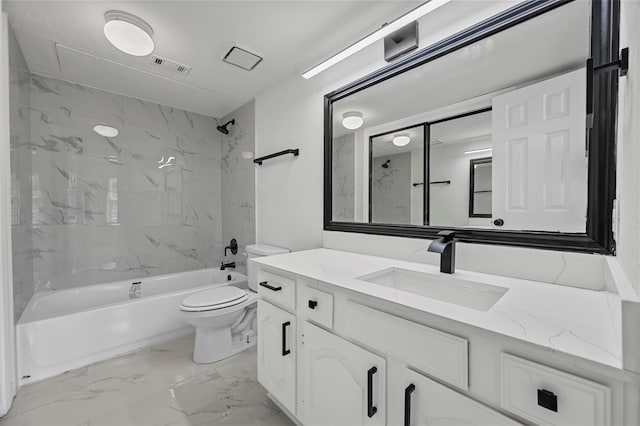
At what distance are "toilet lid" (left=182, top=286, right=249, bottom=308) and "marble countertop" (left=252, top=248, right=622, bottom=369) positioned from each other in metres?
1.06

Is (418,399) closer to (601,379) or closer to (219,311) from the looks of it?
(601,379)

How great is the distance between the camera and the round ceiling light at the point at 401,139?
1534 mm

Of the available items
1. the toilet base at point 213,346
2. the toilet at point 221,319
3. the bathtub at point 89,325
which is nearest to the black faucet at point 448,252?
the toilet at point 221,319

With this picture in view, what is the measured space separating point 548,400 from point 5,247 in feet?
8.12

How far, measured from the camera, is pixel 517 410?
25.0 inches

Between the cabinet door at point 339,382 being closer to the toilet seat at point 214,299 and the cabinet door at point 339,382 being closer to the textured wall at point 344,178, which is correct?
the textured wall at point 344,178

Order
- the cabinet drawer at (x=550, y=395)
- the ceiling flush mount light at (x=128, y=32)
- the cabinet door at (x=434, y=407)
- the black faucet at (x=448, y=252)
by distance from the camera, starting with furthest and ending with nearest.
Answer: the ceiling flush mount light at (x=128, y=32) < the black faucet at (x=448, y=252) < the cabinet door at (x=434, y=407) < the cabinet drawer at (x=550, y=395)

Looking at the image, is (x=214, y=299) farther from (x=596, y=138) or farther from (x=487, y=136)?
(x=596, y=138)

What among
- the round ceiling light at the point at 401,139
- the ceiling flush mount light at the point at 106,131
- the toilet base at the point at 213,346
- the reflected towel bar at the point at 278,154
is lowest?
the toilet base at the point at 213,346

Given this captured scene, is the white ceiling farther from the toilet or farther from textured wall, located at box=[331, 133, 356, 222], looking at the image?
the toilet

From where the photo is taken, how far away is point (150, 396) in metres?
1.66

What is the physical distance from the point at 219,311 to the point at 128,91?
7.62 feet

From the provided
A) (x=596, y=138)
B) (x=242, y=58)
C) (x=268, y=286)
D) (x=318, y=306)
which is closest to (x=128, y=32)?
(x=242, y=58)

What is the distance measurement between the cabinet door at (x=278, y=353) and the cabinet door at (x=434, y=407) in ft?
1.86
